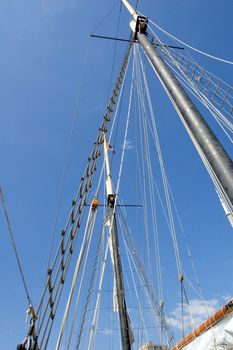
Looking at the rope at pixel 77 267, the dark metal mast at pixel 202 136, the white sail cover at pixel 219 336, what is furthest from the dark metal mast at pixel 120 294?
the dark metal mast at pixel 202 136

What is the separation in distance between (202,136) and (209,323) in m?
6.41

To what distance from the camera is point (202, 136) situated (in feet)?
14.8

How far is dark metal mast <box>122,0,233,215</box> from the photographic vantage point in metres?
3.89

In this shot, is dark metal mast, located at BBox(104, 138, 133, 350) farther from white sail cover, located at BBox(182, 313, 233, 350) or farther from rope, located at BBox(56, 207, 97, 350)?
white sail cover, located at BBox(182, 313, 233, 350)

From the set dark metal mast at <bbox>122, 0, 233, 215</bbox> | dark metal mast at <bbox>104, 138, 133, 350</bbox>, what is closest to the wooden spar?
dark metal mast at <bbox>104, 138, 133, 350</bbox>

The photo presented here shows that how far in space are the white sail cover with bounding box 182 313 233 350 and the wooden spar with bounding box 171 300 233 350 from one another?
88 mm

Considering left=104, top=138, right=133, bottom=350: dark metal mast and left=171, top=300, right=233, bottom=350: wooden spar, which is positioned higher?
left=104, top=138, right=133, bottom=350: dark metal mast

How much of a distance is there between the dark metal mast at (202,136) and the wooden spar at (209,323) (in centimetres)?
514

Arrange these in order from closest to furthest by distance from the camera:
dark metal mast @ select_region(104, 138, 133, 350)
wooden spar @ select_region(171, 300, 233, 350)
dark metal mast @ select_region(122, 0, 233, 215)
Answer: dark metal mast @ select_region(122, 0, 233, 215) < wooden spar @ select_region(171, 300, 233, 350) < dark metal mast @ select_region(104, 138, 133, 350)

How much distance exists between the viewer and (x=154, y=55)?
274 inches

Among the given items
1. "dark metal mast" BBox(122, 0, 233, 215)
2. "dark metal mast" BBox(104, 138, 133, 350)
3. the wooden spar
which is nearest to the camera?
"dark metal mast" BBox(122, 0, 233, 215)

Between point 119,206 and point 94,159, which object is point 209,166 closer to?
point 94,159

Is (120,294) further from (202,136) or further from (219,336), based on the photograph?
(202,136)

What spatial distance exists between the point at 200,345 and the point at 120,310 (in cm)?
508
